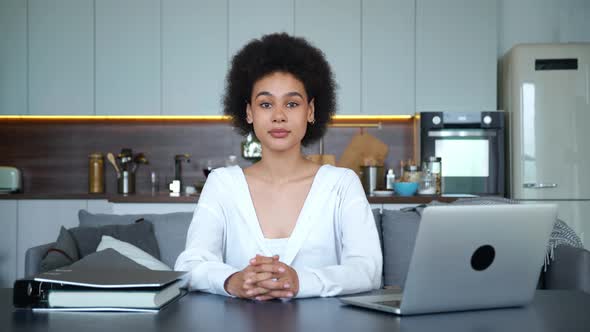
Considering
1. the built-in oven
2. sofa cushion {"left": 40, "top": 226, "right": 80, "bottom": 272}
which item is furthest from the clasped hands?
the built-in oven

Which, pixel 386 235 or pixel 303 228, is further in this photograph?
pixel 386 235

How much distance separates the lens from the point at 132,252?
2.83 m

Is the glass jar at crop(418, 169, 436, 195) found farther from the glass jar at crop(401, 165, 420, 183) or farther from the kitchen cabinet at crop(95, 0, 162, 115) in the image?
the kitchen cabinet at crop(95, 0, 162, 115)

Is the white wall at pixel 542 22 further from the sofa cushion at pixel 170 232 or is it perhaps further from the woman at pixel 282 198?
the woman at pixel 282 198

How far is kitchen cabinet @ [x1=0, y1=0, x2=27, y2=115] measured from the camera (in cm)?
525

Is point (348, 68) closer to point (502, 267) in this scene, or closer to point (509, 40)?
point (509, 40)

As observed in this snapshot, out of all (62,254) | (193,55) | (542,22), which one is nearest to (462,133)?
(542,22)

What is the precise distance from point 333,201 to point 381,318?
28.4 inches

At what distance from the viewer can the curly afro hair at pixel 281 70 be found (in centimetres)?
197

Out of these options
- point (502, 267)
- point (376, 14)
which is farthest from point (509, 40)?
point (502, 267)

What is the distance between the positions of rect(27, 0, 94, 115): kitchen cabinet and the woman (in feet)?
11.4

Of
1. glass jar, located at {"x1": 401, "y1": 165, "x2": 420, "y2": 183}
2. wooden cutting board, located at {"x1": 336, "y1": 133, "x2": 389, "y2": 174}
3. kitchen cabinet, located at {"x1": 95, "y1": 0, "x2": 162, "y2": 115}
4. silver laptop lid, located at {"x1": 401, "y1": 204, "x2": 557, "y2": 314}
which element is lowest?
silver laptop lid, located at {"x1": 401, "y1": 204, "x2": 557, "y2": 314}

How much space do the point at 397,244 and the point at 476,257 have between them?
1874mm

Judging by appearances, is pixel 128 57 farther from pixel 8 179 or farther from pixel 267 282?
pixel 267 282
